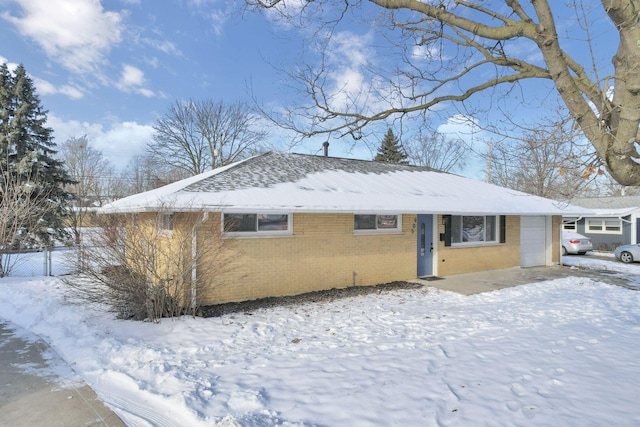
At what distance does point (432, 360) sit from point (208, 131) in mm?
29702

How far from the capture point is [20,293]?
28.0 ft

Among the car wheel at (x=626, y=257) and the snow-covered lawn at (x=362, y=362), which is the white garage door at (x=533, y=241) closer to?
the car wheel at (x=626, y=257)

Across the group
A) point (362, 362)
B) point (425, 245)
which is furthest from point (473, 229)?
point (362, 362)

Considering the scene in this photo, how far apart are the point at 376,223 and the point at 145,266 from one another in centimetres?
615

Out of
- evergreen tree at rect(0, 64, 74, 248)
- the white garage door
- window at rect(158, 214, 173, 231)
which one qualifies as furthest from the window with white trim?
evergreen tree at rect(0, 64, 74, 248)

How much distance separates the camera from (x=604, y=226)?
22.7m

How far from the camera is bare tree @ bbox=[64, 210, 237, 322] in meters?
6.55

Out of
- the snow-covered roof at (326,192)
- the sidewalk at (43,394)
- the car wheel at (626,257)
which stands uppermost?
the snow-covered roof at (326,192)

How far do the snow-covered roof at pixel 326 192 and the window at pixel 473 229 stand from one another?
0.70 metres

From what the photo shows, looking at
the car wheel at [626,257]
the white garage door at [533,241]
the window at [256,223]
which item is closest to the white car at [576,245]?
the car wheel at [626,257]

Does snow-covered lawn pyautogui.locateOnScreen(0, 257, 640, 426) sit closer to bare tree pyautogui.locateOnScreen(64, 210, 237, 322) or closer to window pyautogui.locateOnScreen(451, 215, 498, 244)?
bare tree pyautogui.locateOnScreen(64, 210, 237, 322)

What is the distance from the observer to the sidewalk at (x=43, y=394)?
3.32 meters

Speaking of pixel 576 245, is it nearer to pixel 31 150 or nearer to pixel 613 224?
pixel 613 224

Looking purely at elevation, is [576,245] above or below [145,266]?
below
